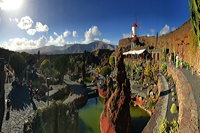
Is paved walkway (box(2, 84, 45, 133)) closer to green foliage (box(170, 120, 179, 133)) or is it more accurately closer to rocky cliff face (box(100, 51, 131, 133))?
rocky cliff face (box(100, 51, 131, 133))

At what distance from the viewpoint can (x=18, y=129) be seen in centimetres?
1196

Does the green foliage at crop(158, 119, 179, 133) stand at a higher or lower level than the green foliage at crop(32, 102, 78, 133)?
lower

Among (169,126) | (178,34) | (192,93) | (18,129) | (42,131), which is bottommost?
(18,129)

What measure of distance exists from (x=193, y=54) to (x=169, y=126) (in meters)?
13.6

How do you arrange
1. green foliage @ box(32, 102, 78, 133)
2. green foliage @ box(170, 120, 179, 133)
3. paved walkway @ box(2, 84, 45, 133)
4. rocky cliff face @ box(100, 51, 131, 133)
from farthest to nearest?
paved walkway @ box(2, 84, 45, 133), rocky cliff face @ box(100, 51, 131, 133), green foliage @ box(170, 120, 179, 133), green foliage @ box(32, 102, 78, 133)

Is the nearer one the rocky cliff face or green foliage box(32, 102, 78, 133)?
green foliage box(32, 102, 78, 133)

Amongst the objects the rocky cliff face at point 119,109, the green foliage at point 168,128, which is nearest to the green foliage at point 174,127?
the green foliage at point 168,128

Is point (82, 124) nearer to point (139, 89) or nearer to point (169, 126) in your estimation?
point (169, 126)

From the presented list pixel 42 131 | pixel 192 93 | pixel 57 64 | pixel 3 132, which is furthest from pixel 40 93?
pixel 192 93

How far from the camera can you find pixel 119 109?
471 inches

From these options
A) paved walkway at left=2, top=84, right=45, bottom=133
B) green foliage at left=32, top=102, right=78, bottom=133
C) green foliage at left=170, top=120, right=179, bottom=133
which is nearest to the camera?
green foliage at left=32, top=102, right=78, bottom=133

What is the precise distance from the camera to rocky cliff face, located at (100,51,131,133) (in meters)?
11.8

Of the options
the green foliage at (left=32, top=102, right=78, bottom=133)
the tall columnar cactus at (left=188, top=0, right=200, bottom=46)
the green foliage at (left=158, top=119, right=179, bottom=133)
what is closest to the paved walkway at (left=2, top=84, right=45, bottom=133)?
the green foliage at (left=32, top=102, right=78, bottom=133)

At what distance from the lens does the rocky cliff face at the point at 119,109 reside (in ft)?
38.9
